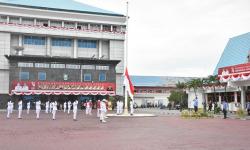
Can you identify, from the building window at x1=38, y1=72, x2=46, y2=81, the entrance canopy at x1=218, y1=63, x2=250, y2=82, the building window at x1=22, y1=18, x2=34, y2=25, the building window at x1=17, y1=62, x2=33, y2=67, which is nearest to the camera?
the entrance canopy at x1=218, y1=63, x2=250, y2=82

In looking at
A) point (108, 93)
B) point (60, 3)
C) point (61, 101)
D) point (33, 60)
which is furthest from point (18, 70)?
point (60, 3)

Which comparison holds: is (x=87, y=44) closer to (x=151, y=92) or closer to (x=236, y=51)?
(x=151, y=92)

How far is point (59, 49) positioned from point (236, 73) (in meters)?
41.9

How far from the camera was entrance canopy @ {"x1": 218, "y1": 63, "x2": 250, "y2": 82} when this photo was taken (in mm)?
33666

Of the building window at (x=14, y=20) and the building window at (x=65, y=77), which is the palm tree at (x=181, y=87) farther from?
the building window at (x=14, y=20)

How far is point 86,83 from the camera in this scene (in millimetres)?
61531

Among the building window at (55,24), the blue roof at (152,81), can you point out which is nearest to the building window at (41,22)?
the building window at (55,24)

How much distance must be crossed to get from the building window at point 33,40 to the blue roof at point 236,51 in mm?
33590

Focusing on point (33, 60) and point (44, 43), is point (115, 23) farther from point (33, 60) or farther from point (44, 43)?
point (33, 60)

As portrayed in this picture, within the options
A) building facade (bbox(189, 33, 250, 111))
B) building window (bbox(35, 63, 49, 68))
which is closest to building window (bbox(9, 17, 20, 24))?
building window (bbox(35, 63, 49, 68))

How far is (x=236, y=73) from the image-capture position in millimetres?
35344

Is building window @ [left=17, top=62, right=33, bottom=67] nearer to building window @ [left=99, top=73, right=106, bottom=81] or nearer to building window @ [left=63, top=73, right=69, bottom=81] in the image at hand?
building window @ [left=63, top=73, right=69, bottom=81]

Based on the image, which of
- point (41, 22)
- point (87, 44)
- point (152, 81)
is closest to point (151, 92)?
point (152, 81)

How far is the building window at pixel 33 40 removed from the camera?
6769 centimetres
